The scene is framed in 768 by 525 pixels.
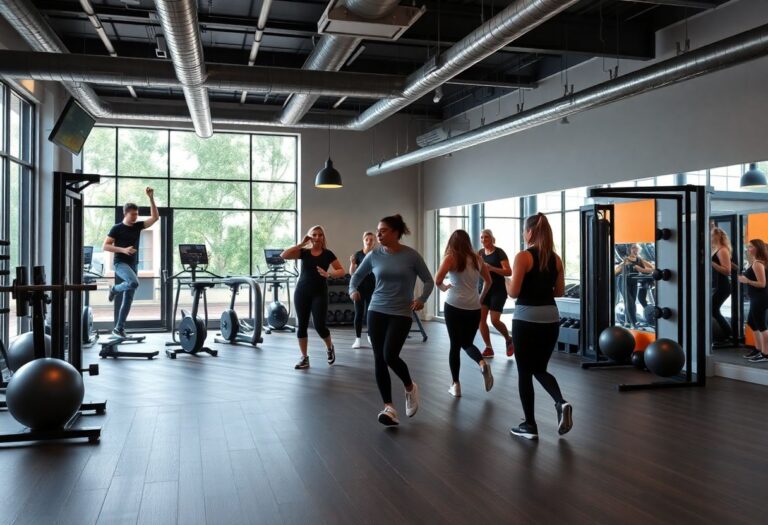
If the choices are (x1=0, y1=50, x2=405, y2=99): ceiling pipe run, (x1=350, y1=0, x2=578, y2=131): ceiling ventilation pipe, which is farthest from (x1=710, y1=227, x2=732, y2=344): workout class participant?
(x1=0, y1=50, x2=405, y2=99): ceiling pipe run

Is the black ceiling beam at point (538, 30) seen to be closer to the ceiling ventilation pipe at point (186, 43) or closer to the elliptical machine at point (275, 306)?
the ceiling ventilation pipe at point (186, 43)

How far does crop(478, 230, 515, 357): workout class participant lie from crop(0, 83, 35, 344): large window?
5405mm

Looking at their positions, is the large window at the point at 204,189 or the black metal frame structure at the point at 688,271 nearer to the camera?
the black metal frame structure at the point at 688,271

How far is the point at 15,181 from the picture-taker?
8734mm

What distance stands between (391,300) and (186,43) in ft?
10.9

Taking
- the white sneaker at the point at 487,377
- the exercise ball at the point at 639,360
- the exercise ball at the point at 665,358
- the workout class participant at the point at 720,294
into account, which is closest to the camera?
the white sneaker at the point at 487,377

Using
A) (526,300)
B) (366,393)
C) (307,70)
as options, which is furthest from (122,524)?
(307,70)

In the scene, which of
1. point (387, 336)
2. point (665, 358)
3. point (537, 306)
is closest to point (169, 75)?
point (387, 336)

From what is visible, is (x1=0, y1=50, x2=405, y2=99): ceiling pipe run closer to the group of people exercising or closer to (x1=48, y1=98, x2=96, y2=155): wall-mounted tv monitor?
(x1=48, y1=98, x2=96, y2=155): wall-mounted tv monitor

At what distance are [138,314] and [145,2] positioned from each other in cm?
616

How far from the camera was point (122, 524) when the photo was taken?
3.01 m

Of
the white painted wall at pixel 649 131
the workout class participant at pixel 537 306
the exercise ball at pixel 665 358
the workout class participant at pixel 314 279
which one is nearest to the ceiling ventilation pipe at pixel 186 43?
the workout class participant at pixel 314 279

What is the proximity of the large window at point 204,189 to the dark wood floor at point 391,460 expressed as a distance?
659 cm

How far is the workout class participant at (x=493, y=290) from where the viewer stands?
25.4ft
